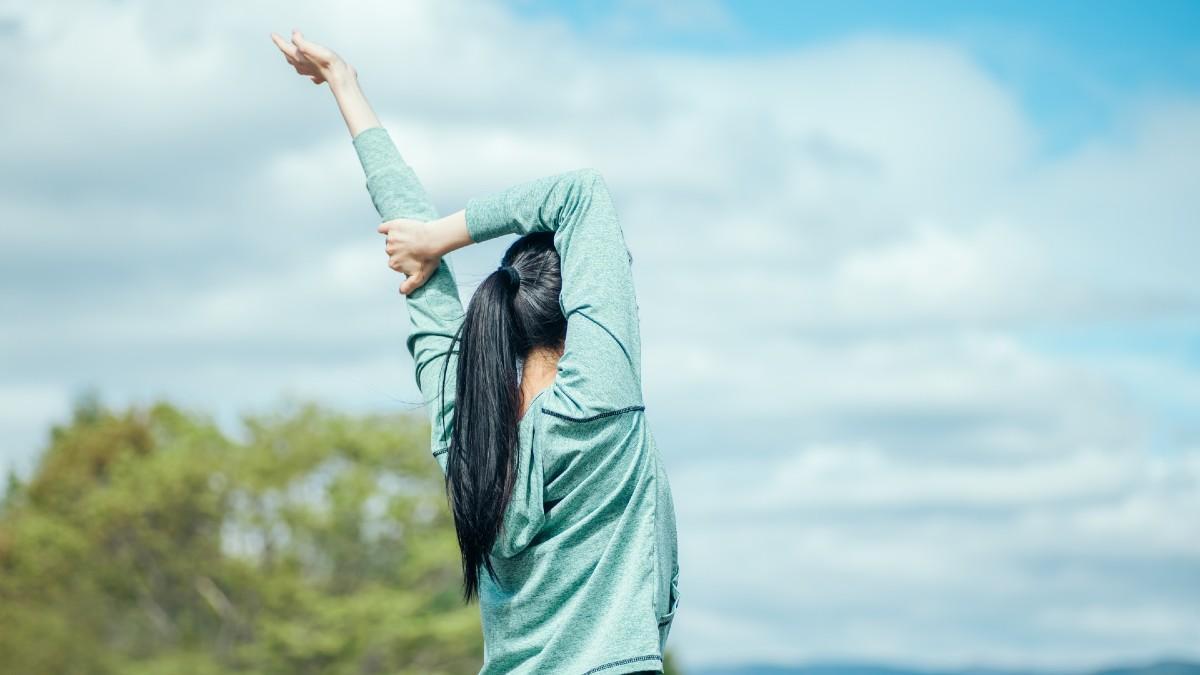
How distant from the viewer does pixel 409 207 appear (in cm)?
307

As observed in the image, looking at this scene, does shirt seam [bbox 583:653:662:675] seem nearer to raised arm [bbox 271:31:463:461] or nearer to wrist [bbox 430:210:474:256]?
raised arm [bbox 271:31:463:461]

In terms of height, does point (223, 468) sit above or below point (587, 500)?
above

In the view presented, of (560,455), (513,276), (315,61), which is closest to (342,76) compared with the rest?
(315,61)

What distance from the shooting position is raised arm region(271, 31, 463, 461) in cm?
286

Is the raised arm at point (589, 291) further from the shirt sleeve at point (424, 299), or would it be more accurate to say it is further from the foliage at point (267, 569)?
the foliage at point (267, 569)

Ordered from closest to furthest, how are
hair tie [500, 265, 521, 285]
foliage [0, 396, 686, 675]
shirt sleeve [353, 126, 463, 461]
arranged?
hair tie [500, 265, 521, 285] < shirt sleeve [353, 126, 463, 461] < foliage [0, 396, 686, 675]

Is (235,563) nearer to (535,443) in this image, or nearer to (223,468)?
(223,468)

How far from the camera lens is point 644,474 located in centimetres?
264

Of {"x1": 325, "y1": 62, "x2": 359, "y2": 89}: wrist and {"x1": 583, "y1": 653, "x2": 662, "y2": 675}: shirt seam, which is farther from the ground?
{"x1": 325, "y1": 62, "x2": 359, "y2": 89}: wrist

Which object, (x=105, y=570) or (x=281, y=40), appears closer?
(x=281, y=40)

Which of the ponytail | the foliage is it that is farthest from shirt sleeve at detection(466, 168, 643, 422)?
the foliage

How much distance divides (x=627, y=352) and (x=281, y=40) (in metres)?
1.28

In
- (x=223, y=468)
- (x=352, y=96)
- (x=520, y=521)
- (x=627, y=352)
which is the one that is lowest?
(x=520, y=521)

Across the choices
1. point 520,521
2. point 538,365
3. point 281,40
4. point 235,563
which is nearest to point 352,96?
point 281,40
